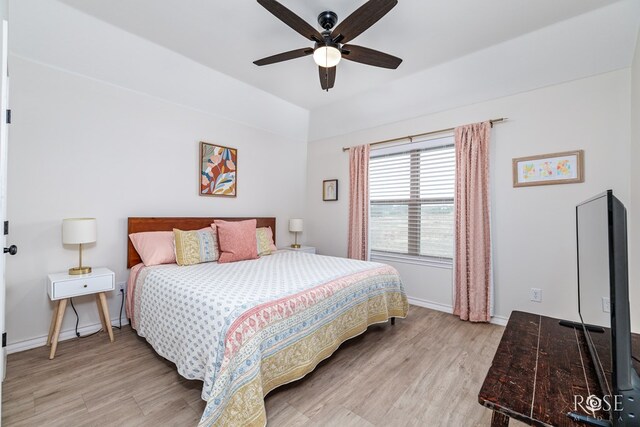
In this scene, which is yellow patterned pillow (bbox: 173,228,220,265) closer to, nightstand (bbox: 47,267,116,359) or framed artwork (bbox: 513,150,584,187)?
nightstand (bbox: 47,267,116,359)

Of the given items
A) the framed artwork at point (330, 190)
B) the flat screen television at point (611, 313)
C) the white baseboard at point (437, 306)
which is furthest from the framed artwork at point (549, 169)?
the framed artwork at point (330, 190)

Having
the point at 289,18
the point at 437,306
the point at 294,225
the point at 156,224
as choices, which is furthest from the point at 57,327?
the point at 437,306

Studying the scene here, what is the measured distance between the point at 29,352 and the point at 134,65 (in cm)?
269

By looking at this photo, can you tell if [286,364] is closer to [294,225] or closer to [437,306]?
[437,306]

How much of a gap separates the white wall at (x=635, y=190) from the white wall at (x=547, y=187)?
12 cm

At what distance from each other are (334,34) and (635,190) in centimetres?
262

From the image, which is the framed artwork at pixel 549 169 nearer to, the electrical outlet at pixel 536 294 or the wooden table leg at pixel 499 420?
the electrical outlet at pixel 536 294

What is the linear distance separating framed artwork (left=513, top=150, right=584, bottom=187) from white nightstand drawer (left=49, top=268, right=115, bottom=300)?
3.99 m

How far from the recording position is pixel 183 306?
187 centimetres

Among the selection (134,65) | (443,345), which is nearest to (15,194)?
(134,65)

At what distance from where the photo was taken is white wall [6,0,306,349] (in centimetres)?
235

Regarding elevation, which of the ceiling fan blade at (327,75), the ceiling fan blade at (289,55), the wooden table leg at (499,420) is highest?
the ceiling fan blade at (289,55)

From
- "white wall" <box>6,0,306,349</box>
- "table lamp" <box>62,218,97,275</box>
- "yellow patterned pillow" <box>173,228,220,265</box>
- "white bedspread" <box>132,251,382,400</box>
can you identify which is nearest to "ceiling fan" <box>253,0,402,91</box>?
"white wall" <box>6,0,306,349</box>

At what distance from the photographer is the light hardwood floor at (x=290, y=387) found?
5.32 ft
